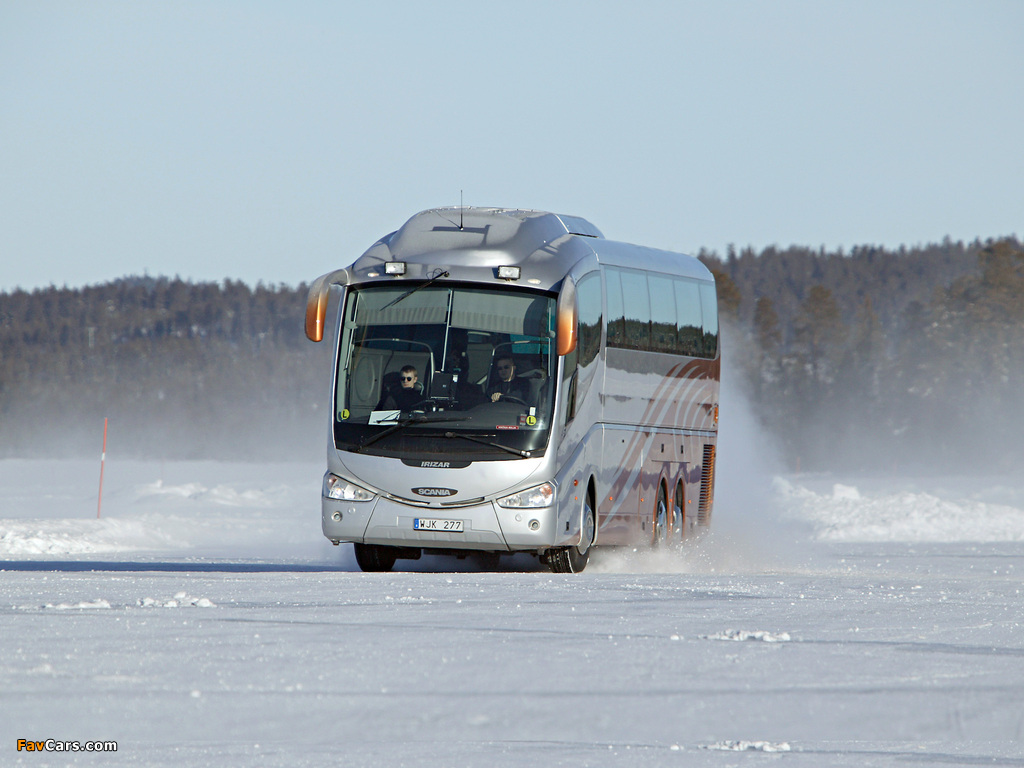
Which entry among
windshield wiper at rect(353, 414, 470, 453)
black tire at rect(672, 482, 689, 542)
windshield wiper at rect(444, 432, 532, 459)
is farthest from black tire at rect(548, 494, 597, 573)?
black tire at rect(672, 482, 689, 542)

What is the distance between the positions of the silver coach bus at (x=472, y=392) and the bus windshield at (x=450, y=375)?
0.05 feet

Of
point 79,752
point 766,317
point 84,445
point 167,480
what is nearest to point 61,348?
point 84,445

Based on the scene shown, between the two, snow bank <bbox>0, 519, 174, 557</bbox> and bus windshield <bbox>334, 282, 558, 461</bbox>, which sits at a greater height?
bus windshield <bbox>334, 282, 558, 461</bbox>

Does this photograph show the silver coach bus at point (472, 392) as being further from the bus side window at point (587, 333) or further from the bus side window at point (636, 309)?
the bus side window at point (636, 309)

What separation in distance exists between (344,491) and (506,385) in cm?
193

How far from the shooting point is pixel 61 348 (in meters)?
115

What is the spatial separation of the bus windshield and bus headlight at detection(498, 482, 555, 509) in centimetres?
36

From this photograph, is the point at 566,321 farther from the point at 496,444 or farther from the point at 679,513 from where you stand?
the point at 679,513

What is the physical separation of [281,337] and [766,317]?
136 feet

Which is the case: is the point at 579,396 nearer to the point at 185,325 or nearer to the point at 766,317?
the point at 766,317

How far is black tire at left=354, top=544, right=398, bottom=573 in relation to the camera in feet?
50.5

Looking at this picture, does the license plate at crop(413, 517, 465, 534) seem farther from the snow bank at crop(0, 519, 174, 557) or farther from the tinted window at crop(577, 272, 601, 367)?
the snow bank at crop(0, 519, 174, 557)

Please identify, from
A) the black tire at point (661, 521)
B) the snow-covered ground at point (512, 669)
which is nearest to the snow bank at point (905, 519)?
the black tire at point (661, 521)

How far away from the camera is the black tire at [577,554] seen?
14.7 meters
